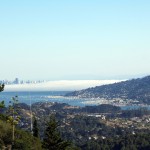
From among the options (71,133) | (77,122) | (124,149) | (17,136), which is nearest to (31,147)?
(17,136)

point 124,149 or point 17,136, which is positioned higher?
point 17,136

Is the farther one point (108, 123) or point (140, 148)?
point (108, 123)

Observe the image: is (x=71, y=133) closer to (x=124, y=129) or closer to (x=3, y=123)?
(x=124, y=129)

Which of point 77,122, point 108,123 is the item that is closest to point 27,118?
point 77,122

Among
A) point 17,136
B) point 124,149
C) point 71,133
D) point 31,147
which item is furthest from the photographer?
point 71,133

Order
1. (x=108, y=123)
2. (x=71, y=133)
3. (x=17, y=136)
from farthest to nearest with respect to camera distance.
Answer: (x=108, y=123)
(x=71, y=133)
(x=17, y=136)

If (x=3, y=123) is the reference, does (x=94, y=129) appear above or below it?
→ below

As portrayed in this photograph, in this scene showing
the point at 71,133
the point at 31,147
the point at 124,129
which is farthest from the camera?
the point at 124,129

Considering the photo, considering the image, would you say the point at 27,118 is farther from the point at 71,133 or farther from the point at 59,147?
the point at 59,147

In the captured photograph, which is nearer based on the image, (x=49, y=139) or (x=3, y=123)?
(x=49, y=139)
